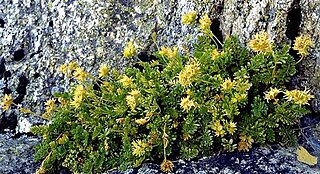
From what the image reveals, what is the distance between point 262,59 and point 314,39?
1.68 ft

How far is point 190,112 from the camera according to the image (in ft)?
10.4

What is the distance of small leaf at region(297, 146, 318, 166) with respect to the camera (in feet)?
10.4

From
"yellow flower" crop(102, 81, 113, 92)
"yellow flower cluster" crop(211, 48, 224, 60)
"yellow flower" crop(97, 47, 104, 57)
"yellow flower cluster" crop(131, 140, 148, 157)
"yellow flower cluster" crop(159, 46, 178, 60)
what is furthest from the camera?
"yellow flower" crop(97, 47, 104, 57)

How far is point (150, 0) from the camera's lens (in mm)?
4094

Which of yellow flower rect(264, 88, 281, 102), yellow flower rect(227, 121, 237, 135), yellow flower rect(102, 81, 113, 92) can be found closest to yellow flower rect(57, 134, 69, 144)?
yellow flower rect(102, 81, 113, 92)

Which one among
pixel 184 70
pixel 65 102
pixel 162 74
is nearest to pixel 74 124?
pixel 65 102

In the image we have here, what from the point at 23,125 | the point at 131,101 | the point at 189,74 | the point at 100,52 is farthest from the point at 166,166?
the point at 23,125

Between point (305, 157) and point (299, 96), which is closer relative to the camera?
point (299, 96)

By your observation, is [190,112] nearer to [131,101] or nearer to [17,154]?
[131,101]

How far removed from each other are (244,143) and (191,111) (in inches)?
14.0

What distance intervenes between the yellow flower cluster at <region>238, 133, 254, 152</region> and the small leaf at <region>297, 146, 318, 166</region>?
0.30m

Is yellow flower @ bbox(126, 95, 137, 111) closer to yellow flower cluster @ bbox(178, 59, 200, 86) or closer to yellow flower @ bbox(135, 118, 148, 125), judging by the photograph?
yellow flower @ bbox(135, 118, 148, 125)

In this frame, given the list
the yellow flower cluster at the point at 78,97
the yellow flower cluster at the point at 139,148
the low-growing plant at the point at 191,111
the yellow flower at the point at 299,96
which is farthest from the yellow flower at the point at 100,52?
the yellow flower at the point at 299,96

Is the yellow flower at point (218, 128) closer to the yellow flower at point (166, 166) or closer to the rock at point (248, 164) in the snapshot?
the rock at point (248, 164)
